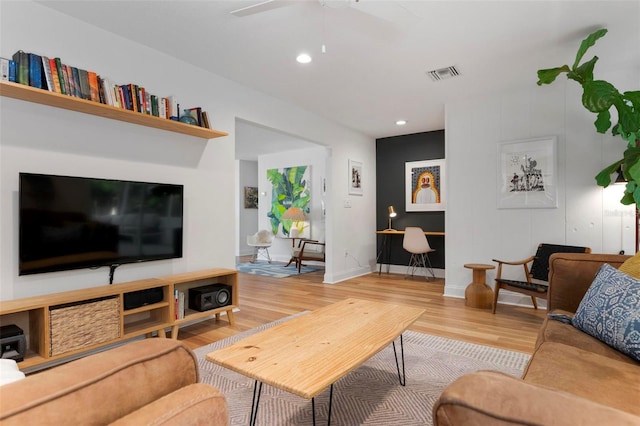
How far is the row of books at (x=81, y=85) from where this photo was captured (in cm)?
218

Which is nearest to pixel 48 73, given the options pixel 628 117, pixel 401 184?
pixel 628 117

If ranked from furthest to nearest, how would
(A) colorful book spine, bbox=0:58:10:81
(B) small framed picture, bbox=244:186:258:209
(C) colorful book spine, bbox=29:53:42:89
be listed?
1. (B) small framed picture, bbox=244:186:258:209
2. (C) colorful book spine, bbox=29:53:42:89
3. (A) colorful book spine, bbox=0:58:10:81

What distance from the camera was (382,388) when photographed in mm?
2139

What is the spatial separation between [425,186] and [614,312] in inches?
184

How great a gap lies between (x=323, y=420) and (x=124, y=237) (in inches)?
81.6

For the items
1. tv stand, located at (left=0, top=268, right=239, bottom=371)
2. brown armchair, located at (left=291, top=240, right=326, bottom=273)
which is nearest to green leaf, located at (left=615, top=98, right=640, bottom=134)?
tv stand, located at (left=0, top=268, right=239, bottom=371)

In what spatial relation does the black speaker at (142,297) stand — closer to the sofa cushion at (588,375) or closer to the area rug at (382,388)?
the area rug at (382,388)

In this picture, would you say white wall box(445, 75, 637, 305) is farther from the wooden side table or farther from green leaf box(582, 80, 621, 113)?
green leaf box(582, 80, 621, 113)

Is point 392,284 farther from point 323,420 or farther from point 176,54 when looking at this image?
point 176,54

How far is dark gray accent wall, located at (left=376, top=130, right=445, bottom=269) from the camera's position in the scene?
236 inches

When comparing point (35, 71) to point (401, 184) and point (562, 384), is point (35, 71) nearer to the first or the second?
point (562, 384)

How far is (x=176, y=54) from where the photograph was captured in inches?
125

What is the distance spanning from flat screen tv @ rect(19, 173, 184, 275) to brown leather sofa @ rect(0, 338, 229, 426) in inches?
79.7

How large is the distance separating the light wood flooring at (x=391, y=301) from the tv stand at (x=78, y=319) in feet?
1.57
